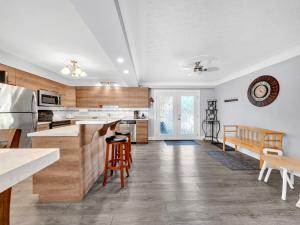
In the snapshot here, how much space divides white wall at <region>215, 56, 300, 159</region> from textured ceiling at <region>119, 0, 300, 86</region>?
39cm

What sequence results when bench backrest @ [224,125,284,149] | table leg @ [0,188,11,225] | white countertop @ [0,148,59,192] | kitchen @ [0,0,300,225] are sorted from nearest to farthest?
white countertop @ [0,148,59,192] → table leg @ [0,188,11,225] → kitchen @ [0,0,300,225] → bench backrest @ [224,125,284,149]

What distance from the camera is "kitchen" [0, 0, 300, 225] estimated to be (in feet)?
5.32

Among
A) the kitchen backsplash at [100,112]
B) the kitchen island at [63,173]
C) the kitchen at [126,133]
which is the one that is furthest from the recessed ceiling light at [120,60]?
the kitchen backsplash at [100,112]

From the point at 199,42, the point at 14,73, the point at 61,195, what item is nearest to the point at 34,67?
the point at 14,73

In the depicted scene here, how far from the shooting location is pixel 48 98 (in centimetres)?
395

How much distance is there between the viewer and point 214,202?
1.92 meters

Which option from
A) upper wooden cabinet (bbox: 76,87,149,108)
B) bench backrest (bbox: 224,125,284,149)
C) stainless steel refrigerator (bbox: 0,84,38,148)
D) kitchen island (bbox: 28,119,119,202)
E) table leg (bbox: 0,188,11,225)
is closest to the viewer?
table leg (bbox: 0,188,11,225)

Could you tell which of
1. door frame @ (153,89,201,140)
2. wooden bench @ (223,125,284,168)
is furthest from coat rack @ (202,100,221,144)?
wooden bench @ (223,125,284,168)

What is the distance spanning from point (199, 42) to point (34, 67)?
12.8 ft

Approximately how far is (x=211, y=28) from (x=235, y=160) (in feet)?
9.71

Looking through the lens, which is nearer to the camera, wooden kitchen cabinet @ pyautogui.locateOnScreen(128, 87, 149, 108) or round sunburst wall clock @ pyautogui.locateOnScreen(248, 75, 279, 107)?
round sunburst wall clock @ pyautogui.locateOnScreen(248, 75, 279, 107)

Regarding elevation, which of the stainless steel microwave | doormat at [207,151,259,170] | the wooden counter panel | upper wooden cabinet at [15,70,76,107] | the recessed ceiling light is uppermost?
the recessed ceiling light

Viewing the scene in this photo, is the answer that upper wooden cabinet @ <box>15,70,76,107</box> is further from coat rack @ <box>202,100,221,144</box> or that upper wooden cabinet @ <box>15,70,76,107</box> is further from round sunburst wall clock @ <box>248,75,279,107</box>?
round sunburst wall clock @ <box>248,75,279,107</box>

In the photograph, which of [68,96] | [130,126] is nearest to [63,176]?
[130,126]
